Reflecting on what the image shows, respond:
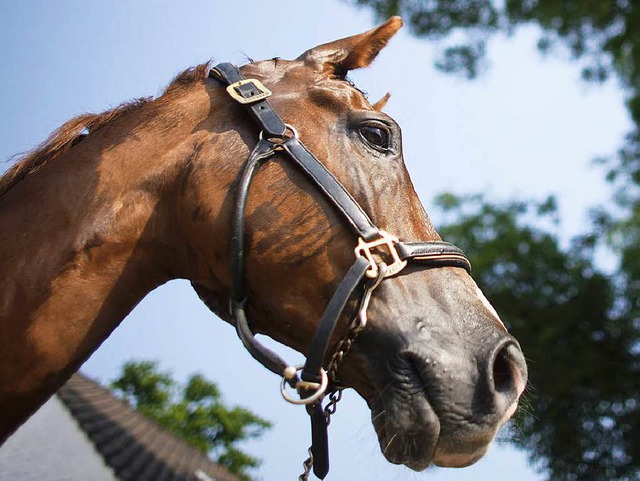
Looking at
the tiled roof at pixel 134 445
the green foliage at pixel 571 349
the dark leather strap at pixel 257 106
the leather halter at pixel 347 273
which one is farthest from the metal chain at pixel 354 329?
the green foliage at pixel 571 349

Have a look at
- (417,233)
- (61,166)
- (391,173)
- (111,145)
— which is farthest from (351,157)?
(61,166)

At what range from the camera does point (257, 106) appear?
8.29ft

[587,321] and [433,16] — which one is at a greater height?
[433,16]

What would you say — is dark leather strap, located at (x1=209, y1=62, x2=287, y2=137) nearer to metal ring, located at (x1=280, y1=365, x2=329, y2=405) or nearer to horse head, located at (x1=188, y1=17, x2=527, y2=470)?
horse head, located at (x1=188, y1=17, x2=527, y2=470)

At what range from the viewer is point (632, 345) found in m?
16.4

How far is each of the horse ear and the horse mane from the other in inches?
18.6

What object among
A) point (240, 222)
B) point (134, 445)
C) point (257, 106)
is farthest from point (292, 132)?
point (134, 445)

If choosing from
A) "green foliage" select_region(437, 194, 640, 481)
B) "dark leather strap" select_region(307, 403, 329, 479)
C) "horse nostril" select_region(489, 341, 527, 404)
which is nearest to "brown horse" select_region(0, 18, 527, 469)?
"horse nostril" select_region(489, 341, 527, 404)

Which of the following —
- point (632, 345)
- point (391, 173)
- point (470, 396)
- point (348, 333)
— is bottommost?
point (632, 345)

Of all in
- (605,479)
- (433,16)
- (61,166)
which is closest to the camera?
(61,166)

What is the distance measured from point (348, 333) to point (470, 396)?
41 centimetres

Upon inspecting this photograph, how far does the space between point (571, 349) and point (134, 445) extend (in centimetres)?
1208

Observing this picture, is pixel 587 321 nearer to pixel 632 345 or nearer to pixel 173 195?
pixel 632 345

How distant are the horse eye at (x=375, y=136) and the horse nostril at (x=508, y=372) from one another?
0.85 m
